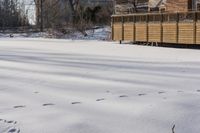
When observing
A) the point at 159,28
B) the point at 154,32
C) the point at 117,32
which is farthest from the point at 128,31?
the point at 159,28

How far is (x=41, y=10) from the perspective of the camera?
6075 centimetres

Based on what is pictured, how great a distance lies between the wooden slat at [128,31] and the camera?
1176 inches

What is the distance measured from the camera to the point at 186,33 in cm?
Answer: 2511

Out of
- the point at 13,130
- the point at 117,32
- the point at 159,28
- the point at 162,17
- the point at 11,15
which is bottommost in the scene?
the point at 13,130

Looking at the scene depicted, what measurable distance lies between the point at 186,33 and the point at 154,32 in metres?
3.05

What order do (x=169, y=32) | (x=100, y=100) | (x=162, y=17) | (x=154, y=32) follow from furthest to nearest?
(x=154, y=32) < (x=162, y=17) < (x=169, y=32) < (x=100, y=100)

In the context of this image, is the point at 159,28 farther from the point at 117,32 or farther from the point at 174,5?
the point at 174,5

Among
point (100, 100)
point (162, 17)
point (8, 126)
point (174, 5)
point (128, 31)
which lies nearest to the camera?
point (8, 126)

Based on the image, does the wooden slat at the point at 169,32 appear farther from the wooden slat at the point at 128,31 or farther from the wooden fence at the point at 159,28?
the wooden slat at the point at 128,31

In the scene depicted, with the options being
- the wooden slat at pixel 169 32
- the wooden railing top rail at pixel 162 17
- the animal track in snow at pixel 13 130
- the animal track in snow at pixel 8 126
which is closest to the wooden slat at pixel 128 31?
the wooden railing top rail at pixel 162 17

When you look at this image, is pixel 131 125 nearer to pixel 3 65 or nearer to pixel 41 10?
pixel 3 65

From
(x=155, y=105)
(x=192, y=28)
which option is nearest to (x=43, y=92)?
(x=155, y=105)

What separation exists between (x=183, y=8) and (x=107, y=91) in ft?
76.2

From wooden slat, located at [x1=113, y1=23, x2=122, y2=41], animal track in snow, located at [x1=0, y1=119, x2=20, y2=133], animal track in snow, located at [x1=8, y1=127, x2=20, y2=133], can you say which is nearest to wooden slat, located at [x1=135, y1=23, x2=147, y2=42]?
wooden slat, located at [x1=113, y1=23, x2=122, y2=41]
